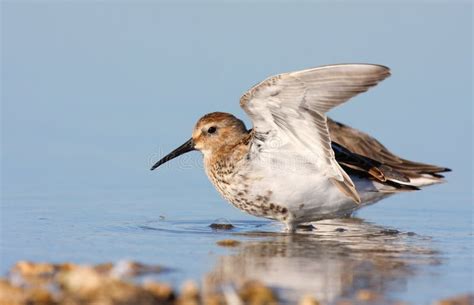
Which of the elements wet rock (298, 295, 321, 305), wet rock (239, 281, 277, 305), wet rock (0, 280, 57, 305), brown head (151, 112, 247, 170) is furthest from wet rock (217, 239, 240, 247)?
wet rock (0, 280, 57, 305)

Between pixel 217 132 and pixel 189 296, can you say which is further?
pixel 217 132

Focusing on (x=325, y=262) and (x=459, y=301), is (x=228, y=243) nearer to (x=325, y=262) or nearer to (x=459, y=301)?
(x=325, y=262)

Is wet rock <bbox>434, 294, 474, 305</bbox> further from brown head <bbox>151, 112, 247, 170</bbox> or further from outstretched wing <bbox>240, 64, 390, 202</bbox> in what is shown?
brown head <bbox>151, 112, 247, 170</bbox>

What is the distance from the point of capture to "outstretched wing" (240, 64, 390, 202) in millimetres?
7164

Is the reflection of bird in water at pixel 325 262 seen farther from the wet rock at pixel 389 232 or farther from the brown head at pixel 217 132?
the brown head at pixel 217 132

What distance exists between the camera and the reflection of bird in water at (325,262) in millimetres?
5809

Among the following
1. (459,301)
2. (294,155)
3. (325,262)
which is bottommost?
(459,301)

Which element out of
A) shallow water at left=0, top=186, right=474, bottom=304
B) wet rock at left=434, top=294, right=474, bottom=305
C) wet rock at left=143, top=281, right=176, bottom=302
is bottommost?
wet rock at left=434, top=294, right=474, bottom=305

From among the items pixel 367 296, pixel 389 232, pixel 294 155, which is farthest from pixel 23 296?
pixel 389 232

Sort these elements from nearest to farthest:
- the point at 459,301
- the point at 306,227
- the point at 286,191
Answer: the point at 459,301, the point at 286,191, the point at 306,227

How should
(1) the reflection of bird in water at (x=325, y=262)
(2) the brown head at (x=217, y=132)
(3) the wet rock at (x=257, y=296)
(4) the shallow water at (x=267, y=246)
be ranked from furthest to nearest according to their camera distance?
(2) the brown head at (x=217, y=132)
(4) the shallow water at (x=267, y=246)
(1) the reflection of bird in water at (x=325, y=262)
(3) the wet rock at (x=257, y=296)

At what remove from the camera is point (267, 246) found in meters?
7.46

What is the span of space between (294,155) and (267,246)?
40.2 inches

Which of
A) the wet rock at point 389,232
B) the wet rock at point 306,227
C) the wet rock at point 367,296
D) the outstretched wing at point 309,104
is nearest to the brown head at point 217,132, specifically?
the outstretched wing at point 309,104
